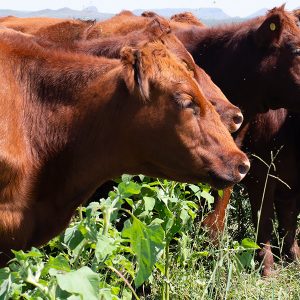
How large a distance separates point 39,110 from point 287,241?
3311mm

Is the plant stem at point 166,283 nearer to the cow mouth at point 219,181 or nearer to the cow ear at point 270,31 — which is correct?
the cow mouth at point 219,181

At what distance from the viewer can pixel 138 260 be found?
349 cm

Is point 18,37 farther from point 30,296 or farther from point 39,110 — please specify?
point 30,296

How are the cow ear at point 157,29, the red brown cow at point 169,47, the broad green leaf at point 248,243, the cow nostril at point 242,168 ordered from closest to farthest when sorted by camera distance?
the cow nostril at point 242,168
the broad green leaf at point 248,243
the red brown cow at point 169,47
the cow ear at point 157,29

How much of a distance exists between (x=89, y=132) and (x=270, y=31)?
8.52ft

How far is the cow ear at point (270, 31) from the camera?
6.05 meters

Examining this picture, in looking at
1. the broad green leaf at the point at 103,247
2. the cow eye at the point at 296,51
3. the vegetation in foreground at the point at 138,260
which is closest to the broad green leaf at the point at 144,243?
→ the vegetation in foreground at the point at 138,260

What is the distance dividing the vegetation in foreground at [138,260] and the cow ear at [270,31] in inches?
61.2

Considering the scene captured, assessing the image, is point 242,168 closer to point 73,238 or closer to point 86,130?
point 86,130

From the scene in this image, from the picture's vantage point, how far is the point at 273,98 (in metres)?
6.11

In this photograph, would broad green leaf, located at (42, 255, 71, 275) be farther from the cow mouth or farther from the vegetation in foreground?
the cow mouth

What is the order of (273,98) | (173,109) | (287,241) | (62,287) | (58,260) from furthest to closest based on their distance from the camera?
(287,241), (273,98), (173,109), (58,260), (62,287)

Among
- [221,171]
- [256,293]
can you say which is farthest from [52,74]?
[256,293]

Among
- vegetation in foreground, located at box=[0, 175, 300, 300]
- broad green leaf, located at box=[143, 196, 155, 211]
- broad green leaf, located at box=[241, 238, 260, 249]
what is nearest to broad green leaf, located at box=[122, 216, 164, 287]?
vegetation in foreground, located at box=[0, 175, 300, 300]
